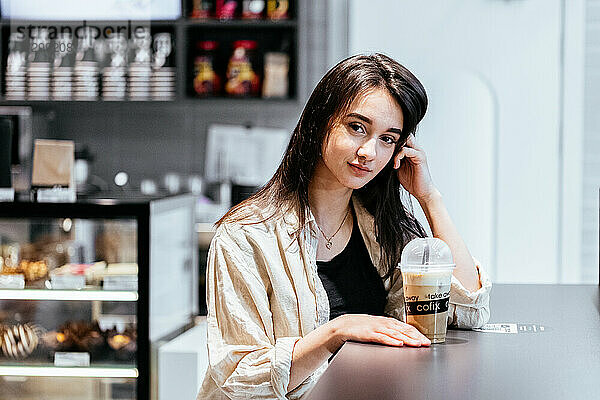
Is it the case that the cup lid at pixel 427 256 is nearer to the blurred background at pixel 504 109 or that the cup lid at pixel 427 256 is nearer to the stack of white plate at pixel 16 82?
the blurred background at pixel 504 109

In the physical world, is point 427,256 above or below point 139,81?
below

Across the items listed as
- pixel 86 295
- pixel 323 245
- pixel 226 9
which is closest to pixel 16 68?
pixel 226 9

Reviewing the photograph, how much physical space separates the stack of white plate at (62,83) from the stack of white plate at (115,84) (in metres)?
0.19

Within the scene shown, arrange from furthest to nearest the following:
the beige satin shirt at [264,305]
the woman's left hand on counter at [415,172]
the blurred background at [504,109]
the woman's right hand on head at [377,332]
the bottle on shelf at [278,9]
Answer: the bottle on shelf at [278,9]
the blurred background at [504,109]
the woman's left hand on counter at [415,172]
the beige satin shirt at [264,305]
the woman's right hand on head at [377,332]

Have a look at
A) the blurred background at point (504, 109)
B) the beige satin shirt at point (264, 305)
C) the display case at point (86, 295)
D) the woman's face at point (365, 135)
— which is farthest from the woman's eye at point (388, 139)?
the blurred background at point (504, 109)

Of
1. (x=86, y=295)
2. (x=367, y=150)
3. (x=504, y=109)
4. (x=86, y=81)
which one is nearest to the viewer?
(x=367, y=150)

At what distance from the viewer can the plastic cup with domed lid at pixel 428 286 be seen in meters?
1.37

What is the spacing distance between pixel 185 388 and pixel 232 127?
196 centimetres

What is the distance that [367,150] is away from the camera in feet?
5.11

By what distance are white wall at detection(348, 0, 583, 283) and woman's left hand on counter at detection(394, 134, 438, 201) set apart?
234 centimetres

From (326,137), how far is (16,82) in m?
3.36

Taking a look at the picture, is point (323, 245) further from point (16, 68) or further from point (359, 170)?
point (16, 68)

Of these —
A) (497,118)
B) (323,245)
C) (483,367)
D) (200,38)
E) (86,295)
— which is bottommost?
(86,295)

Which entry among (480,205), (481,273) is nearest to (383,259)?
(481,273)
